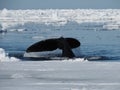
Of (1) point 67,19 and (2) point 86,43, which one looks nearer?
(2) point 86,43

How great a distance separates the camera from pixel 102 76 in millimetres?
11562

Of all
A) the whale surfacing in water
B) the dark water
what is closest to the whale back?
the whale surfacing in water

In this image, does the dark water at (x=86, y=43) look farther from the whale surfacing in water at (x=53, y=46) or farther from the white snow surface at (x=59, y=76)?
the white snow surface at (x=59, y=76)

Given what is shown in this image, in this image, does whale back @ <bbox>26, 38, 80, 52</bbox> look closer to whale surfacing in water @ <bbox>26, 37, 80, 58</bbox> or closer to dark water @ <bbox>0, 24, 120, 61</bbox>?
whale surfacing in water @ <bbox>26, 37, 80, 58</bbox>

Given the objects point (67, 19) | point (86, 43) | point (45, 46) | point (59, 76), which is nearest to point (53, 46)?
point (45, 46)

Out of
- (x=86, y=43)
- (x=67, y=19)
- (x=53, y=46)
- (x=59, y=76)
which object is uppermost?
(x=59, y=76)

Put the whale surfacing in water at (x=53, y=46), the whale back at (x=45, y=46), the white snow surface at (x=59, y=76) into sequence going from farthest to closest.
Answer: the whale back at (x=45, y=46) → the whale surfacing in water at (x=53, y=46) → the white snow surface at (x=59, y=76)

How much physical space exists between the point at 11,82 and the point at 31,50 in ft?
27.7

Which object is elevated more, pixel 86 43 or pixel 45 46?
pixel 45 46

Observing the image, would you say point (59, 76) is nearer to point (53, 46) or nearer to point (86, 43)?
point (53, 46)

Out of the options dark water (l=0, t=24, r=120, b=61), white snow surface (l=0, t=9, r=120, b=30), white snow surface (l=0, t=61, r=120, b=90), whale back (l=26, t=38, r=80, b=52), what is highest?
white snow surface (l=0, t=61, r=120, b=90)

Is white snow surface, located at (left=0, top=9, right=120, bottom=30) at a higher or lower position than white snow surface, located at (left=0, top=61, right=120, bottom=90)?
lower

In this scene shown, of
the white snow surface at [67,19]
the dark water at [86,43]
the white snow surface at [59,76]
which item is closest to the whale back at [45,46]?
the dark water at [86,43]

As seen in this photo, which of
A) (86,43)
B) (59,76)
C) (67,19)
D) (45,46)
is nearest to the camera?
(59,76)
